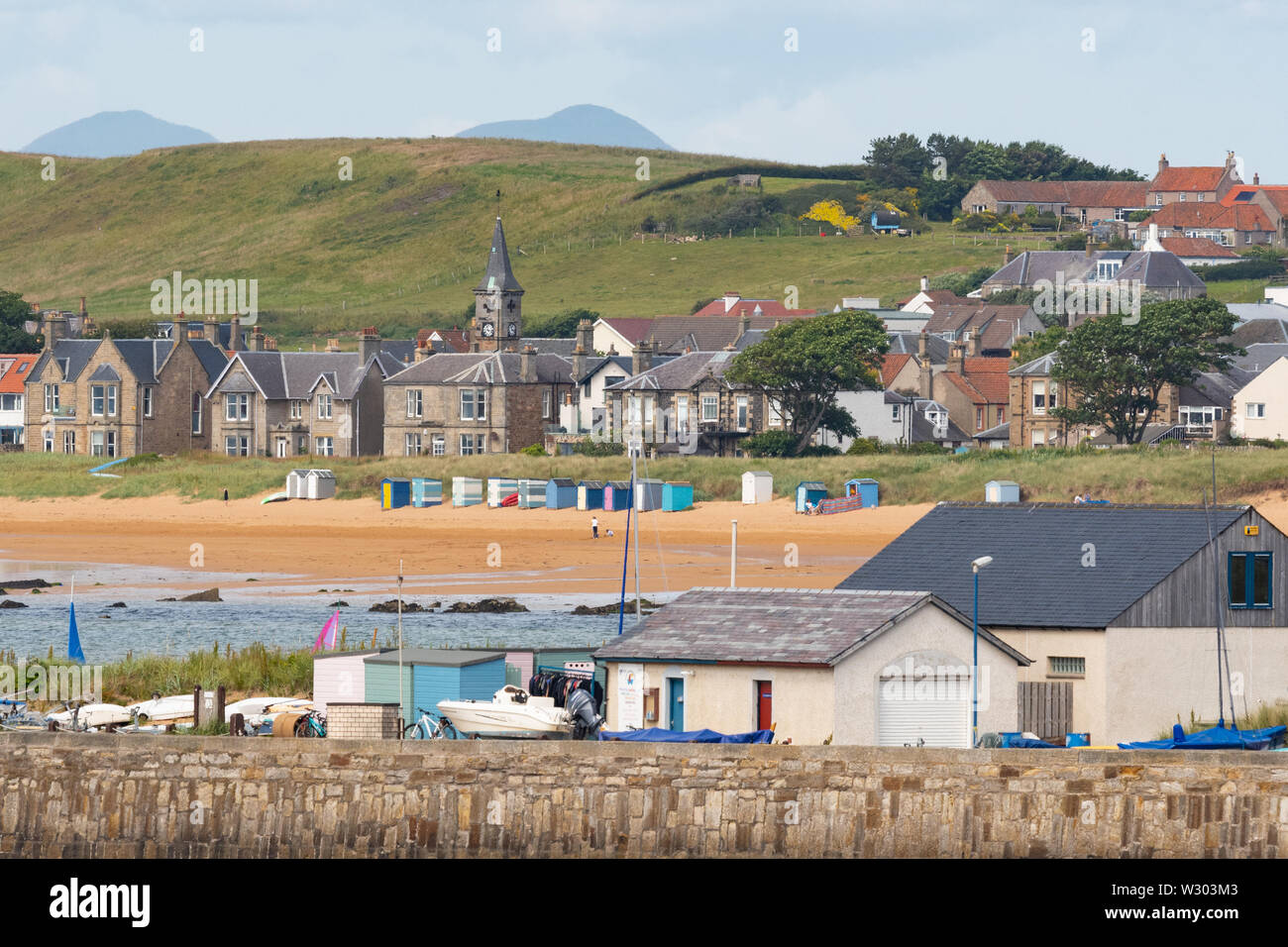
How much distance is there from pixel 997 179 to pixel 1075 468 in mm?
128254

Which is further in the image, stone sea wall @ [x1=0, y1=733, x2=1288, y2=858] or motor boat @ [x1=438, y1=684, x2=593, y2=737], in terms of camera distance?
motor boat @ [x1=438, y1=684, x2=593, y2=737]

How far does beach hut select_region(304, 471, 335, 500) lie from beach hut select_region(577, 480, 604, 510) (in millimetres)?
12018

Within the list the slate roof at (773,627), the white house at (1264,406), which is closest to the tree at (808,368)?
the white house at (1264,406)

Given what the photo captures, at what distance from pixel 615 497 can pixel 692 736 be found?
48.2 m

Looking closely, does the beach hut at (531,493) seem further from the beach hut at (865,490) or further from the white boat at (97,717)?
the white boat at (97,717)

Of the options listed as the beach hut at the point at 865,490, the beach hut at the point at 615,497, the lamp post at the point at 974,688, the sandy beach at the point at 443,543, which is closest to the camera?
the lamp post at the point at 974,688

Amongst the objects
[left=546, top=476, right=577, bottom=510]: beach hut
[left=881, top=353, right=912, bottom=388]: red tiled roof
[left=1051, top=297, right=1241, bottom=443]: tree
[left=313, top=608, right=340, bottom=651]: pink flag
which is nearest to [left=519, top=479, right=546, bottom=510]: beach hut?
[left=546, top=476, right=577, bottom=510]: beach hut

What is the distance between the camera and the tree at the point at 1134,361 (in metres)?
89.3

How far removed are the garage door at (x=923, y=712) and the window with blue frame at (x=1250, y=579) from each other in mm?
5290

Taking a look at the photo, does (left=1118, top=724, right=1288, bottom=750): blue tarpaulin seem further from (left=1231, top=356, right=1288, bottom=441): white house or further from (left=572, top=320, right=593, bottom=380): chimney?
(left=572, top=320, right=593, bottom=380): chimney

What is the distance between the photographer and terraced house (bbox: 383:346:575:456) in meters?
93.5

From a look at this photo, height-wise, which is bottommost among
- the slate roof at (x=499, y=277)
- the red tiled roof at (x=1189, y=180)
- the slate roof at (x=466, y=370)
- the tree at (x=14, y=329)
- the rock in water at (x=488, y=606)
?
the rock in water at (x=488, y=606)
